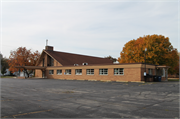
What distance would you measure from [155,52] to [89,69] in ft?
54.0

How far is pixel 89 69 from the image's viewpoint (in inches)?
1441

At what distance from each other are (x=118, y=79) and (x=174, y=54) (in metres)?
18.6

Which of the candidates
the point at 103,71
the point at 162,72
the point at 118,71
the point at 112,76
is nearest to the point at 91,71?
the point at 103,71

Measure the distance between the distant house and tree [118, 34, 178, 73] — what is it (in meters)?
2.89

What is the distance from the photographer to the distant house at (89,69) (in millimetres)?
29828

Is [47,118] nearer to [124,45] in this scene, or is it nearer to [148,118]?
[148,118]

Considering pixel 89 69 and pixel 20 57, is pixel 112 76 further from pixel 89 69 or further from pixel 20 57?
pixel 20 57

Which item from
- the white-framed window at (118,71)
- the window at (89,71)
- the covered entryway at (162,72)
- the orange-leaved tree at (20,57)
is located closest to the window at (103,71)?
the white-framed window at (118,71)

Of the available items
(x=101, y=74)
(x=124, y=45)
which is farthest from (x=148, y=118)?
(x=124, y=45)

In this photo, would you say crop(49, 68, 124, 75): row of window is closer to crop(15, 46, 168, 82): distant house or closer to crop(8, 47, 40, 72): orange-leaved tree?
crop(15, 46, 168, 82): distant house

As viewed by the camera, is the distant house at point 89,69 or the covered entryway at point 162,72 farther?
the covered entryway at point 162,72

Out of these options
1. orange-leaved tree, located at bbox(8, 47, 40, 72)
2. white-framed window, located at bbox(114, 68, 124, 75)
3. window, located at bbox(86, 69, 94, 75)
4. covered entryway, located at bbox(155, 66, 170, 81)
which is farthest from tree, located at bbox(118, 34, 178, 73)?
orange-leaved tree, located at bbox(8, 47, 40, 72)

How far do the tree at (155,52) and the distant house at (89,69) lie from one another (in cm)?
289

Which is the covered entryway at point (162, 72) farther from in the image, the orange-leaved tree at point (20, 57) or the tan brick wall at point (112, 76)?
the orange-leaved tree at point (20, 57)
